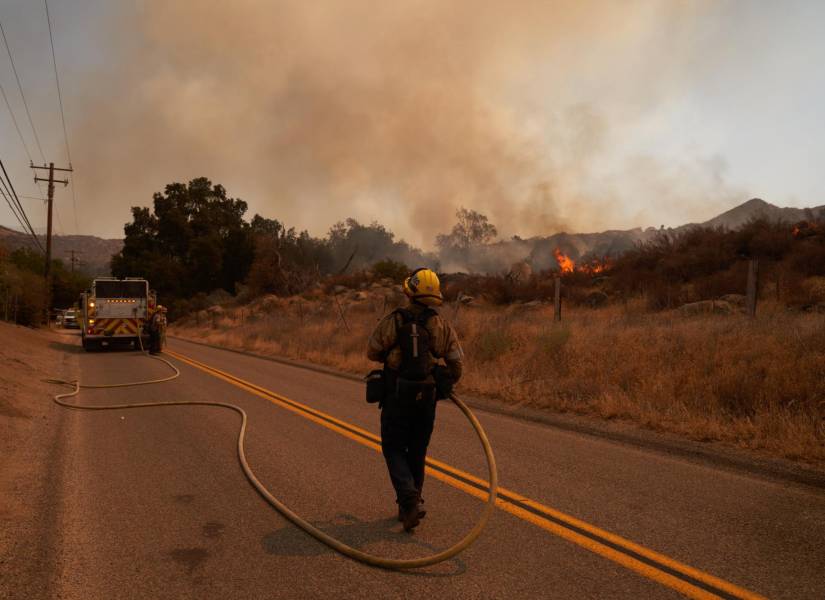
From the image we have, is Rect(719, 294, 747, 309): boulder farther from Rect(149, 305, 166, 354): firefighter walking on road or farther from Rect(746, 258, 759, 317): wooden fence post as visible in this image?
Rect(149, 305, 166, 354): firefighter walking on road

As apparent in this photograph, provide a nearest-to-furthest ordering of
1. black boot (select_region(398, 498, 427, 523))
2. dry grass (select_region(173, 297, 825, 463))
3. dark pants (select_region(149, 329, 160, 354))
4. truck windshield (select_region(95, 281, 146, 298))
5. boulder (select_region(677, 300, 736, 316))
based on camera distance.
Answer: black boot (select_region(398, 498, 427, 523))
dry grass (select_region(173, 297, 825, 463))
boulder (select_region(677, 300, 736, 316))
dark pants (select_region(149, 329, 160, 354))
truck windshield (select_region(95, 281, 146, 298))

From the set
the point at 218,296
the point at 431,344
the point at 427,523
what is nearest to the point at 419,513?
the point at 427,523

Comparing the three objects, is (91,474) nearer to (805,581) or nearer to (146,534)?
(146,534)

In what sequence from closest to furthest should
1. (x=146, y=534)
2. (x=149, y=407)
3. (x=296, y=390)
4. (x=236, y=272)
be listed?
(x=146, y=534) → (x=149, y=407) → (x=296, y=390) → (x=236, y=272)

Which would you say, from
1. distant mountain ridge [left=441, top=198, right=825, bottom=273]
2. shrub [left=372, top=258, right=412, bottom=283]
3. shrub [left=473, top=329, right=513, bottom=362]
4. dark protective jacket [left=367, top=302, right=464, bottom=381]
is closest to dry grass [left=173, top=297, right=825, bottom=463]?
shrub [left=473, top=329, right=513, bottom=362]

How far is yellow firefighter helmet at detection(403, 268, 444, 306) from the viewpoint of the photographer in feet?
14.1

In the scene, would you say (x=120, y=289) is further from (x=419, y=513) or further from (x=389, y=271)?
(x=389, y=271)

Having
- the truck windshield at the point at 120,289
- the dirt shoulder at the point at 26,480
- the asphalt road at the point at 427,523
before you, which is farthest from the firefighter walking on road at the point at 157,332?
the asphalt road at the point at 427,523

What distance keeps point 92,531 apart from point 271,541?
1358mm

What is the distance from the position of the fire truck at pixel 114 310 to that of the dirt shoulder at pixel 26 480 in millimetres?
10628

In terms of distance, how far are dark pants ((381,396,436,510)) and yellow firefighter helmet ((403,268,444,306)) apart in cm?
76

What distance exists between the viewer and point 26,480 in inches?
209

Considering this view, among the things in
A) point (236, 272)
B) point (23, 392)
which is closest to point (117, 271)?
point (236, 272)

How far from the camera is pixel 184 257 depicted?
5919cm
